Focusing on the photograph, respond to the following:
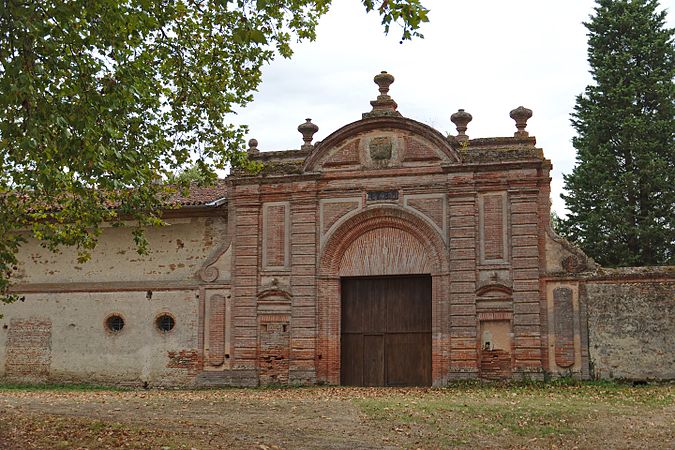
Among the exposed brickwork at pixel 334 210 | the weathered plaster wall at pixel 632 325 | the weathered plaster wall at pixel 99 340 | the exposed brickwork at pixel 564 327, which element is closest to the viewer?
the weathered plaster wall at pixel 632 325

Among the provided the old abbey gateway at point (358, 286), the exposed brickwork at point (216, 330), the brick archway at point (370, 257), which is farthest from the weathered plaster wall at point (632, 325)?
the exposed brickwork at point (216, 330)

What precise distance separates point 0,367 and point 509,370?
12.5 meters

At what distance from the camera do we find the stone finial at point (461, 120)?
706 inches

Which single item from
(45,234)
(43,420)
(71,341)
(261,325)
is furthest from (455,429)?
(71,341)

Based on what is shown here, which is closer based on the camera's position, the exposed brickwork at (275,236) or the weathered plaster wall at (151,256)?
the exposed brickwork at (275,236)

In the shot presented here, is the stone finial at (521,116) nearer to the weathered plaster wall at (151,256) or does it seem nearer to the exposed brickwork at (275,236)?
the exposed brickwork at (275,236)

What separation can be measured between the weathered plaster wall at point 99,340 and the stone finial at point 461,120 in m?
7.32

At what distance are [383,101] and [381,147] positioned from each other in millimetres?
1158

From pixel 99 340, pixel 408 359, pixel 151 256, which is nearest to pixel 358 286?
pixel 408 359

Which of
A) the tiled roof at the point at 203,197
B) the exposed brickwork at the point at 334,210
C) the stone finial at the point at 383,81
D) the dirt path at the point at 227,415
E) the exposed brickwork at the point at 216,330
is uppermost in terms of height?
the stone finial at the point at 383,81

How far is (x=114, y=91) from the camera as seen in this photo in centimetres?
917

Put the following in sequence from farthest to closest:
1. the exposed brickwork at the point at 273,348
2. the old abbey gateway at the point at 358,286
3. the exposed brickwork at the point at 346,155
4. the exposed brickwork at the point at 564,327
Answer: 1. the exposed brickwork at the point at 346,155
2. the exposed brickwork at the point at 273,348
3. the old abbey gateway at the point at 358,286
4. the exposed brickwork at the point at 564,327

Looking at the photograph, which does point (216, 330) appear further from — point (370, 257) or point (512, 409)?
point (512, 409)

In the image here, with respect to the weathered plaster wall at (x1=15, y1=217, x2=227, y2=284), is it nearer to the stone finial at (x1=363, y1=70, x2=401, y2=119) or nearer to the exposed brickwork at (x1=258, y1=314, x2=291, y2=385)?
the exposed brickwork at (x1=258, y1=314, x2=291, y2=385)
